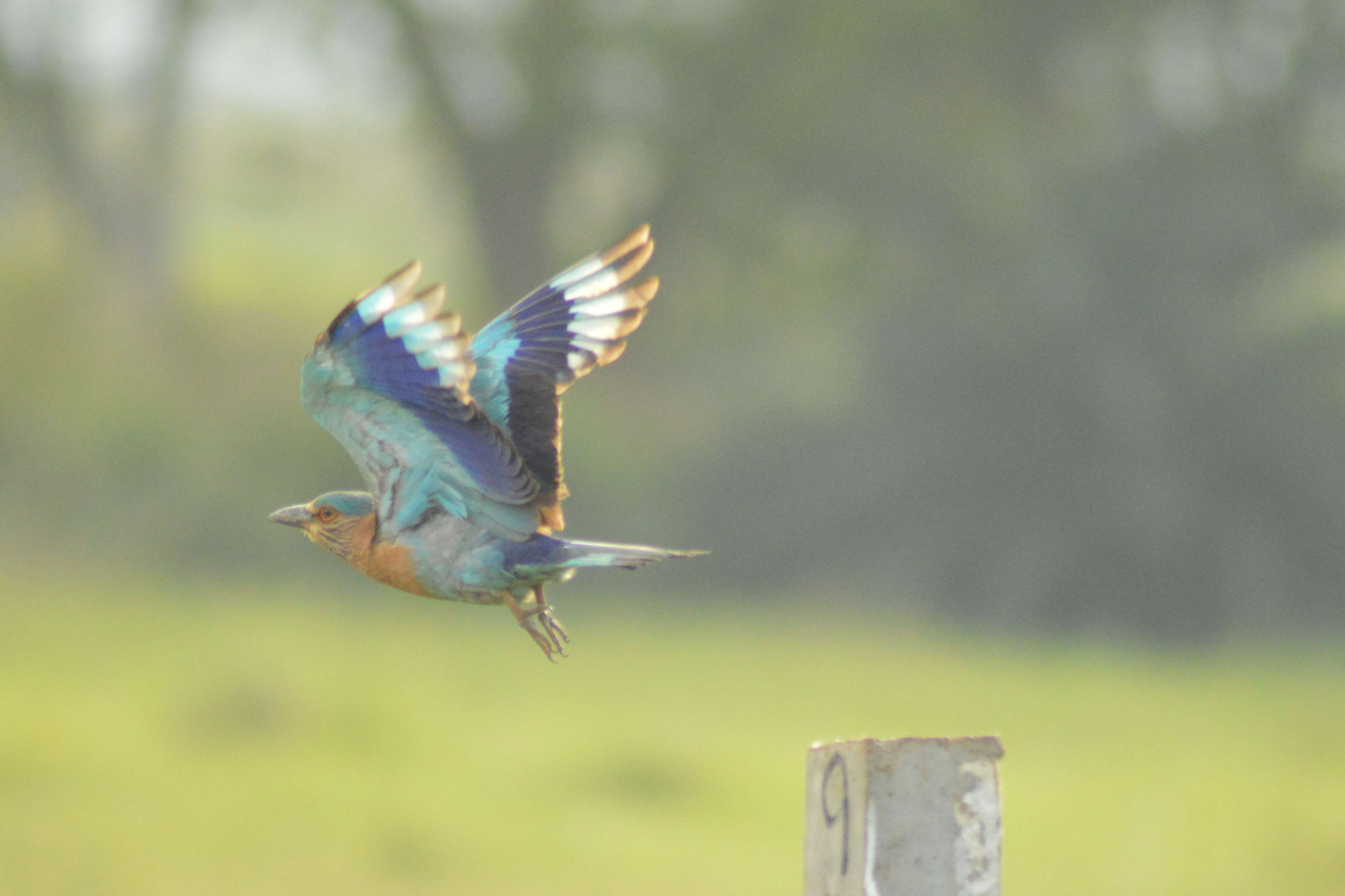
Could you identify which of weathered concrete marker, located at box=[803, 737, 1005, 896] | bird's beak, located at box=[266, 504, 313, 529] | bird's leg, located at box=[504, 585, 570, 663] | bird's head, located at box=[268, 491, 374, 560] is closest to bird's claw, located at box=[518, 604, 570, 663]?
bird's leg, located at box=[504, 585, 570, 663]

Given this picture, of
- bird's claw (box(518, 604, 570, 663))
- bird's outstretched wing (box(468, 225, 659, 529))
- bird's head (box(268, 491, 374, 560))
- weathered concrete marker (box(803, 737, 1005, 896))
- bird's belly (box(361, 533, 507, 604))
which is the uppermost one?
bird's outstretched wing (box(468, 225, 659, 529))

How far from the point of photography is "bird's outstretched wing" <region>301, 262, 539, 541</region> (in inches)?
115

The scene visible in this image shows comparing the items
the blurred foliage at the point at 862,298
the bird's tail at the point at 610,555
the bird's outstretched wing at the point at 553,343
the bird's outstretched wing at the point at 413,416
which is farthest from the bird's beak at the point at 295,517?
the blurred foliage at the point at 862,298

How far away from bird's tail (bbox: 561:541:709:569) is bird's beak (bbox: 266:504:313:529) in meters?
0.54

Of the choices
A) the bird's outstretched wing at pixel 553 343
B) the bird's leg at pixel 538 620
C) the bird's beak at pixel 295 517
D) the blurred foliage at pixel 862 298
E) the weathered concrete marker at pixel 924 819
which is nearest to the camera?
the weathered concrete marker at pixel 924 819

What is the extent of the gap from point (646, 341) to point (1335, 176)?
805 centimetres

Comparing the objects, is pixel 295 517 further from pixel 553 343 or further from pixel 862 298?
pixel 862 298

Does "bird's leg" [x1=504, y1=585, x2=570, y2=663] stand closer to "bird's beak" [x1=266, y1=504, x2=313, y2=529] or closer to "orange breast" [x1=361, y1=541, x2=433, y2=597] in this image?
"orange breast" [x1=361, y1=541, x2=433, y2=597]

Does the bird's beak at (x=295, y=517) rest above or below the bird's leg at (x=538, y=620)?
above

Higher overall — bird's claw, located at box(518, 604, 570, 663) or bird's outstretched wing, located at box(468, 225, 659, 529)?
bird's outstretched wing, located at box(468, 225, 659, 529)

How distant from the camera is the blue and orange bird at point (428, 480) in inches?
115

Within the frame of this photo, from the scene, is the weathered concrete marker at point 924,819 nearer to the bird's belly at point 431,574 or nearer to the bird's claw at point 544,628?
the bird's claw at point 544,628

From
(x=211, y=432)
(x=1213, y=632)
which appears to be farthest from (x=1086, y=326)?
(x=211, y=432)

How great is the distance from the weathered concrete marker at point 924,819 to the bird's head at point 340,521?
101 centimetres
